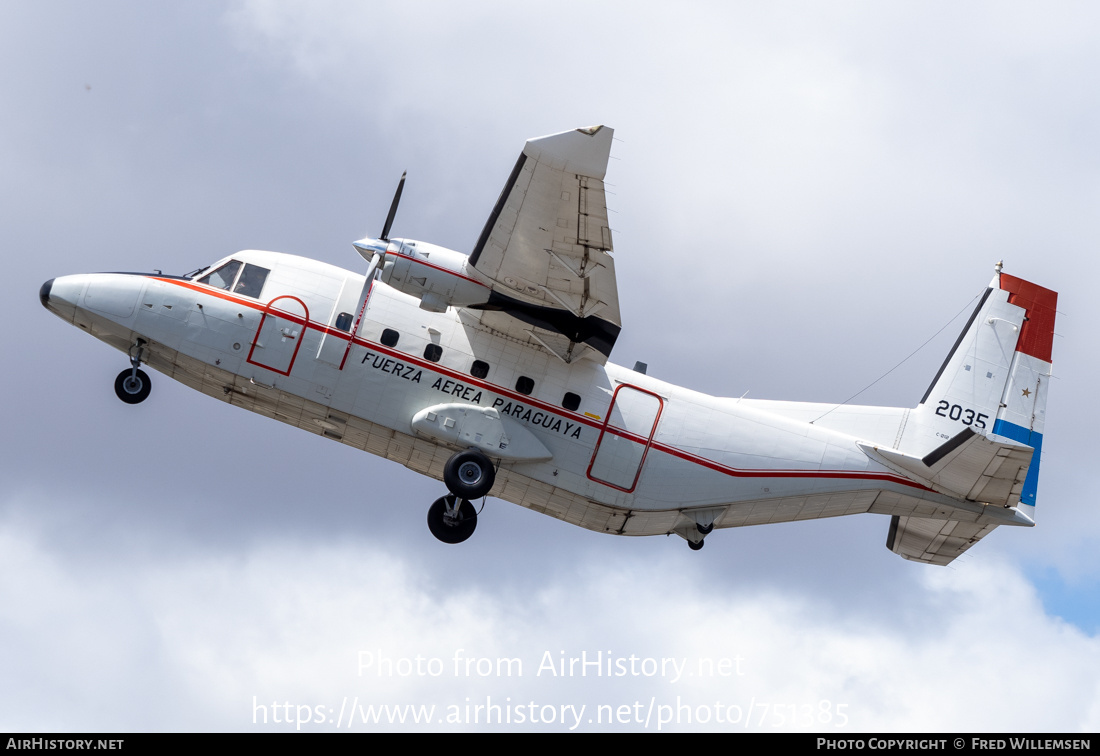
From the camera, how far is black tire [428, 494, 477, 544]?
61.4ft

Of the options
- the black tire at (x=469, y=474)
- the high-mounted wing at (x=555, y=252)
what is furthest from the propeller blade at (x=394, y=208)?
the black tire at (x=469, y=474)

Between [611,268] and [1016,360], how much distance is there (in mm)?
8562

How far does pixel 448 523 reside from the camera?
18.7m

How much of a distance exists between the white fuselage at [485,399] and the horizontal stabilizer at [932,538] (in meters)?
0.87

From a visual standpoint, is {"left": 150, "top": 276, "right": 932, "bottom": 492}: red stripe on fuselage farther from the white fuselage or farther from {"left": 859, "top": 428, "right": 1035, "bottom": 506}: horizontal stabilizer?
{"left": 859, "top": 428, "right": 1035, "bottom": 506}: horizontal stabilizer

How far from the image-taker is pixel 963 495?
1856 centimetres

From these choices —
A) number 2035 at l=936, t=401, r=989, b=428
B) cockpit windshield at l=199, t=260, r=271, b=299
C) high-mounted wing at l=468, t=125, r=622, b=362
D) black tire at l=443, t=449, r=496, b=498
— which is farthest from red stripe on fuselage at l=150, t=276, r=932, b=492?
number 2035 at l=936, t=401, r=989, b=428

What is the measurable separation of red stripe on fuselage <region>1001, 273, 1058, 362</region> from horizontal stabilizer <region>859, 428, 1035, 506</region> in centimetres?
298

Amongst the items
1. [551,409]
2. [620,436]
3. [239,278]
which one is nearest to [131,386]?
[239,278]

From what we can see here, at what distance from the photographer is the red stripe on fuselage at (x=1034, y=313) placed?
20422mm

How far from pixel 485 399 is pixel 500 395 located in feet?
0.81

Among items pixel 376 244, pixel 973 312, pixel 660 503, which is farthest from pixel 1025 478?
pixel 376 244

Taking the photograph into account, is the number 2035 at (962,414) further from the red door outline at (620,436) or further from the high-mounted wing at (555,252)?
the high-mounted wing at (555,252)
